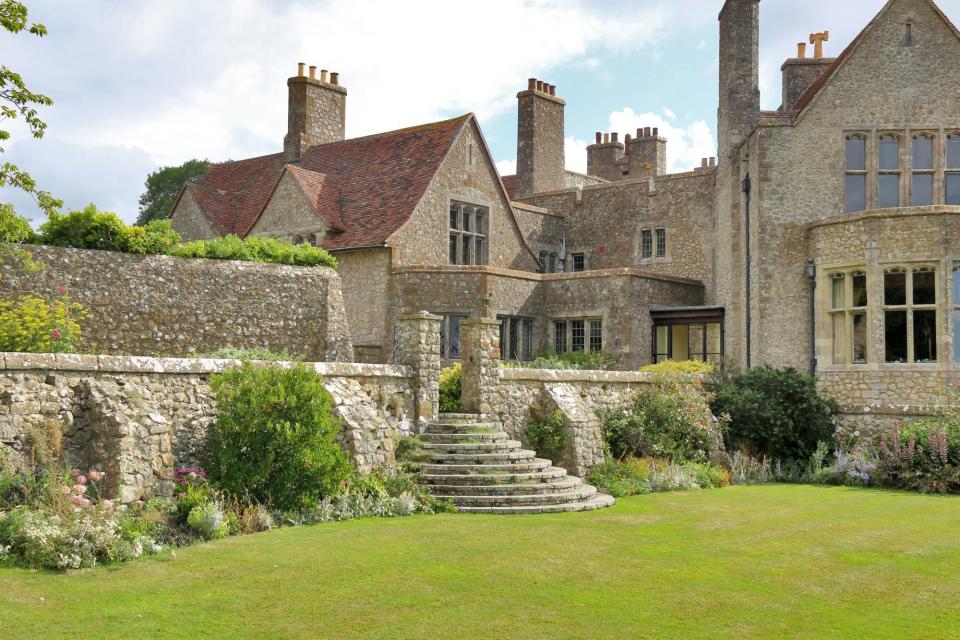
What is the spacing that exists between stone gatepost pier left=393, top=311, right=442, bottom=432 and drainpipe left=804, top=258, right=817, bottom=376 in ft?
34.1

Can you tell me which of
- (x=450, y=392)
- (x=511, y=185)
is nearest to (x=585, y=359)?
(x=450, y=392)

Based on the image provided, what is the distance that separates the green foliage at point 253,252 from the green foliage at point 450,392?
5.96 meters

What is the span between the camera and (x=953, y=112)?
23.3 m

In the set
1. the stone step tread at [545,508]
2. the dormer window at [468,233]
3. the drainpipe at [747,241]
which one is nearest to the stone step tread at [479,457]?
the stone step tread at [545,508]

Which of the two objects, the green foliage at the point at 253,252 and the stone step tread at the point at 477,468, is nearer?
the stone step tread at the point at 477,468

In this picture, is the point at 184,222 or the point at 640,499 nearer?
the point at 640,499

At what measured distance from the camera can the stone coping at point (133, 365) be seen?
37.6 ft

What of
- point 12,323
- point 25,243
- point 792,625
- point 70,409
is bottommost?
point 792,625

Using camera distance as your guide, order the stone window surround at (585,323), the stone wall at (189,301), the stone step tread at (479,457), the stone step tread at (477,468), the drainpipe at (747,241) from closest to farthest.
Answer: the stone step tread at (477,468)
the stone step tread at (479,457)
the stone wall at (189,301)
the drainpipe at (747,241)
the stone window surround at (585,323)

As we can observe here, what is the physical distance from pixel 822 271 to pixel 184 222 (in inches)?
808

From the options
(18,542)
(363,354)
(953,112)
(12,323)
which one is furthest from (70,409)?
(953,112)

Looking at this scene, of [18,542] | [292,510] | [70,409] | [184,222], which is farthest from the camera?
[184,222]

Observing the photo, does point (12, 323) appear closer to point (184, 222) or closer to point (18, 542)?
point (18, 542)

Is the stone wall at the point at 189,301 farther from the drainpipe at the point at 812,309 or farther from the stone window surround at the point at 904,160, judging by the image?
the stone window surround at the point at 904,160
